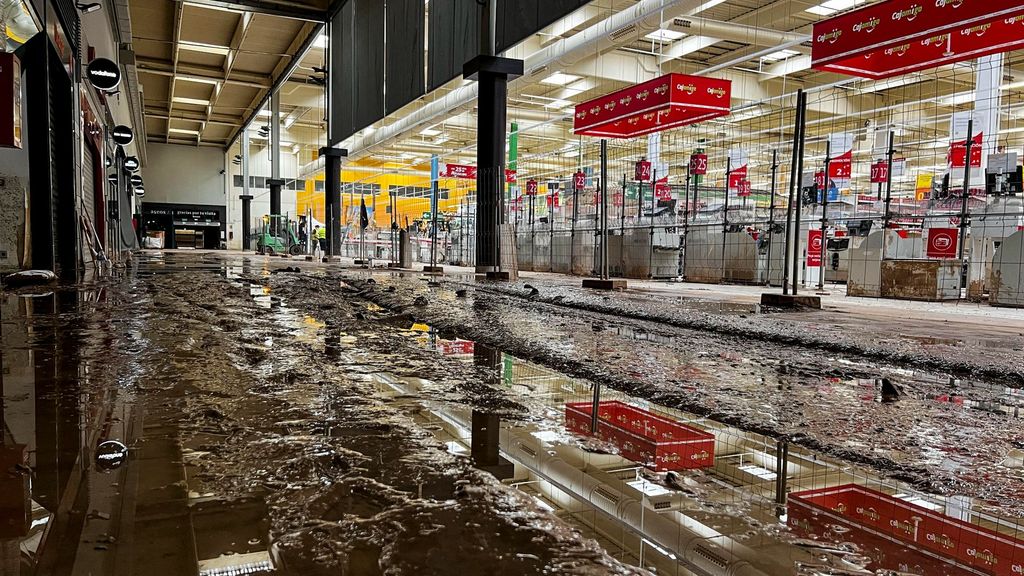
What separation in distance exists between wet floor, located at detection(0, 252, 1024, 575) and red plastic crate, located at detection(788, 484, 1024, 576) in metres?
0.01

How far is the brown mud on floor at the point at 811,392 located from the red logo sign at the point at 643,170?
38.4 ft

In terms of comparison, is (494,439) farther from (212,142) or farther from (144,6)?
(212,142)

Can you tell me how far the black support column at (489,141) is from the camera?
1032cm

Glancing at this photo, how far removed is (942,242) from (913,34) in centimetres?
330

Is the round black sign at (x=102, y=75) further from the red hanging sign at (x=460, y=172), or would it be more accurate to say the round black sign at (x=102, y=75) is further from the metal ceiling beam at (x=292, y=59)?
the red hanging sign at (x=460, y=172)

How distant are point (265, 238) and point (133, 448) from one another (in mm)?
27487

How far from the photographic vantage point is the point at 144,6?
57.9ft

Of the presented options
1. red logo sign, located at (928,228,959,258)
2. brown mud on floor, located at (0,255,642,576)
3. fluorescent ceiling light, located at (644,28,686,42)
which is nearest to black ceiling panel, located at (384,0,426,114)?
fluorescent ceiling light, located at (644,28,686,42)

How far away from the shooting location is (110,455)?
1225 mm

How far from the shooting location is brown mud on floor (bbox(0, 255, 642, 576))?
858 mm

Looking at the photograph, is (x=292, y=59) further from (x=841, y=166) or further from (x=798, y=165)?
(x=798, y=165)

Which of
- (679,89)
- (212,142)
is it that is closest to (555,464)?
(679,89)

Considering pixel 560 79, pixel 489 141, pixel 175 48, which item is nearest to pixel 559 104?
pixel 560 79

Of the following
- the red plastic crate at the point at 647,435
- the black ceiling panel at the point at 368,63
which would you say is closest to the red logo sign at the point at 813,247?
the black ceiling panel at the point at 368,63
